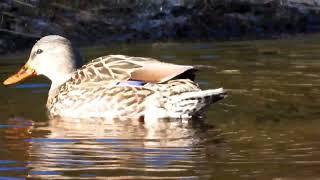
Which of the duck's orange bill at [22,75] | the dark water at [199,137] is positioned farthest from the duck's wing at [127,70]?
the duck's orange bill at [22,75]

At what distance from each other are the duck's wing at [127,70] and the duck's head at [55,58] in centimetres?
35

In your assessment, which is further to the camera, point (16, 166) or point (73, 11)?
point (73, 11)

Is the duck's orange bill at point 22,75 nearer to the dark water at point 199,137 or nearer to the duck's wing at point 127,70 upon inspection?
the dark water at point 199,137

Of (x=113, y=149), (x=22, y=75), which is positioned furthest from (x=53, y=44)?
(x=113, y=149)

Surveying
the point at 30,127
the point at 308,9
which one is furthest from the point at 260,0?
the point at 30,127

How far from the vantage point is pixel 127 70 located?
29.6ft

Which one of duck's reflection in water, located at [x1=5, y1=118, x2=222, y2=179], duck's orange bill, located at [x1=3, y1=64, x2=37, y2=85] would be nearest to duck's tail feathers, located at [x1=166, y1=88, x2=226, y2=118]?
duck's reflection in water, located at [x1=5, y1=118, x2=222, y2=179]

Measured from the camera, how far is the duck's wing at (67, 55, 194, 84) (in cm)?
877

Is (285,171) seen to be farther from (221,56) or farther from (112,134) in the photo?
(221,56)

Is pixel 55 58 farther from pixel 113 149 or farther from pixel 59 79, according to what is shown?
pixel 113 149

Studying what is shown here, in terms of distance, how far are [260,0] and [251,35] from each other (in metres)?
1.21

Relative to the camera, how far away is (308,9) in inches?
690

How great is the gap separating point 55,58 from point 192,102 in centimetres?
197

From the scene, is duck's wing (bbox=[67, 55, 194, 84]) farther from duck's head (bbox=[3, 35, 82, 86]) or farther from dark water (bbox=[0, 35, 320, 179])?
dark water (bbox=[0, 35, 320, 179])
